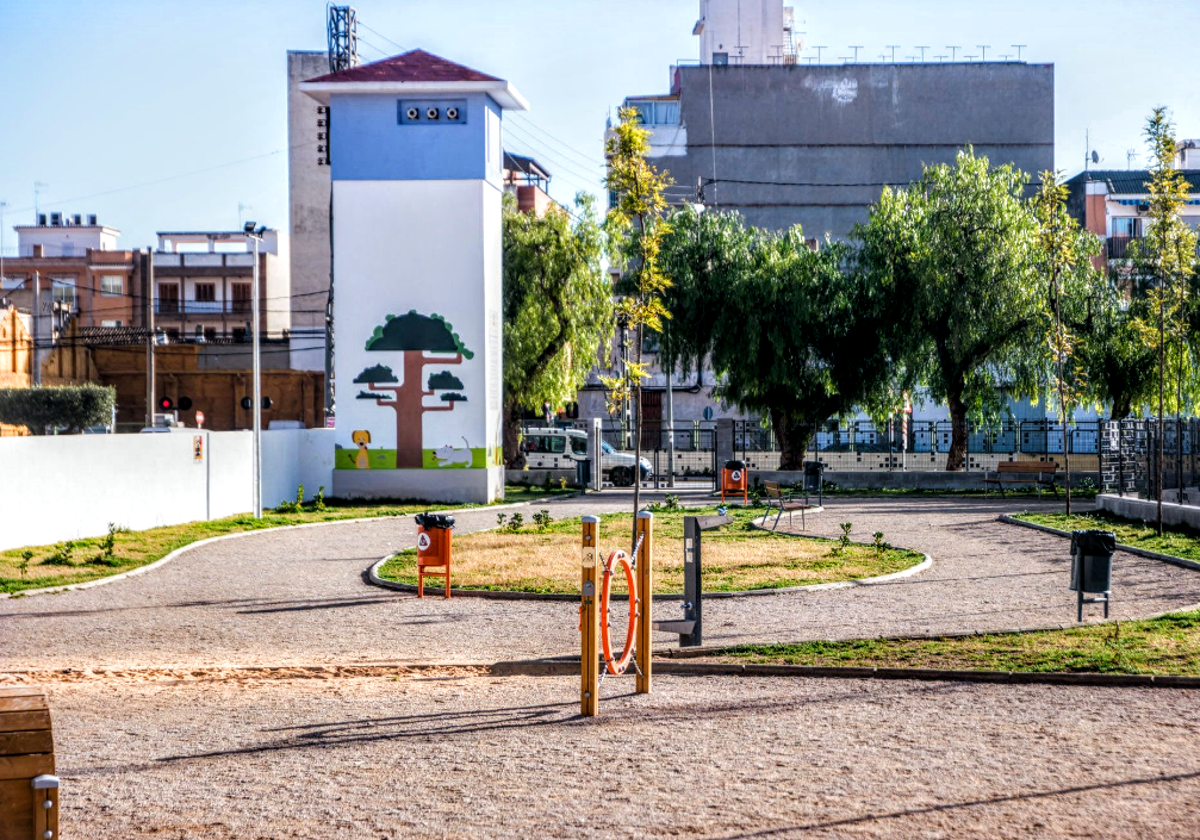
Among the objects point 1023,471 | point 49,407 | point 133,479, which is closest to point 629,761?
point 133,479

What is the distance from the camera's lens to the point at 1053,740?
8.41 metres

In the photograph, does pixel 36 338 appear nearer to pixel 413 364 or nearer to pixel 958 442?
pixel 413 364

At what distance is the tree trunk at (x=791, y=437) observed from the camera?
43.1 m

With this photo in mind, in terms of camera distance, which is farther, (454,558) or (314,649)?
(454,558)

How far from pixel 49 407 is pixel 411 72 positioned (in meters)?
32.2

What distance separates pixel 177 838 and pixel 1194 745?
601 centimetres

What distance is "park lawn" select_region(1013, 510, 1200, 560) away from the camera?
65.8 feet

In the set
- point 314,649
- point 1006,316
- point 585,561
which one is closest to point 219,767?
point 585,561

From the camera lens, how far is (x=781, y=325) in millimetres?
41344

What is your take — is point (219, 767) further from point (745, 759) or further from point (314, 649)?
point (314, 649)

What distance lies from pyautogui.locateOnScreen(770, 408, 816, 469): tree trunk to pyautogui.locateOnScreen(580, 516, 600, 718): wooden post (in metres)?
34.0

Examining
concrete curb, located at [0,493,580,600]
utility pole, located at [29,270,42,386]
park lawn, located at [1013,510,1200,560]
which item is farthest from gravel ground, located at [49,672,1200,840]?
utility pole, located at [29,270,42,386]

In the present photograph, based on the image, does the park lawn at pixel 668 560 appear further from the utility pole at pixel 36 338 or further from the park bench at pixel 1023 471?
the utility pole at pixel 36 338

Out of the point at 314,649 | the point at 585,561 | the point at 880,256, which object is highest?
the point at 880,256
